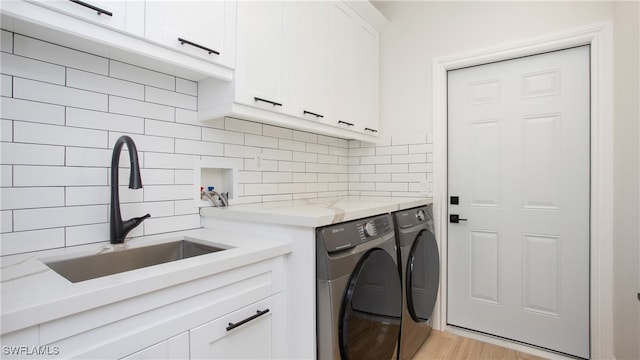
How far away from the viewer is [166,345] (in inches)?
33.9

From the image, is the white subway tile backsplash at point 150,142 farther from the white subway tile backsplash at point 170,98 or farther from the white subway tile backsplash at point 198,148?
the white subway tile backsplash at point 170,98

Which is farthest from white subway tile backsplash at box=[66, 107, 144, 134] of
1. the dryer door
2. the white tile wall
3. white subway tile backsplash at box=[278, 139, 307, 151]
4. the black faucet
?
the dryer door

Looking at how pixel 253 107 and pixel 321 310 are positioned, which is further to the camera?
pixel 253 107

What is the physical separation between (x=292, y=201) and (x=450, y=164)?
127 centimetres

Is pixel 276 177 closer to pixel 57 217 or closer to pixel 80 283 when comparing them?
pixel 57 217

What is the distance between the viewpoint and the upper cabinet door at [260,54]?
1.48 m

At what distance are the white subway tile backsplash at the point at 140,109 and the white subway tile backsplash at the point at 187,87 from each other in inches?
4.7

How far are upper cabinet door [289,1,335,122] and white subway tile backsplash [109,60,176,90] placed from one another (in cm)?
63

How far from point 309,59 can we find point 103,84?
1.08 metres

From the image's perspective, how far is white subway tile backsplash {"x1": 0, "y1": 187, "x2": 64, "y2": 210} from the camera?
1076 millimetres

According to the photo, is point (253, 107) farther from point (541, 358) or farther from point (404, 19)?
point (541, 358)

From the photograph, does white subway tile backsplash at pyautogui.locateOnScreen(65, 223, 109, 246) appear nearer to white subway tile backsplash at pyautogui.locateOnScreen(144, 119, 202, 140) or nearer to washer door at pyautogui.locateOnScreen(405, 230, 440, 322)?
white subway tile backsplash at pyautogui.locateOnScreen(144, 119, 202, 140)

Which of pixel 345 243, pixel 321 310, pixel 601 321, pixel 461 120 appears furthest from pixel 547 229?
pixel 321 310

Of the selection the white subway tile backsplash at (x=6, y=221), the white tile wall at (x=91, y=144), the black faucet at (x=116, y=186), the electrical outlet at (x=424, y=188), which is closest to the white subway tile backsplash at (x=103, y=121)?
the white tile wall at (x=91, y=144)
